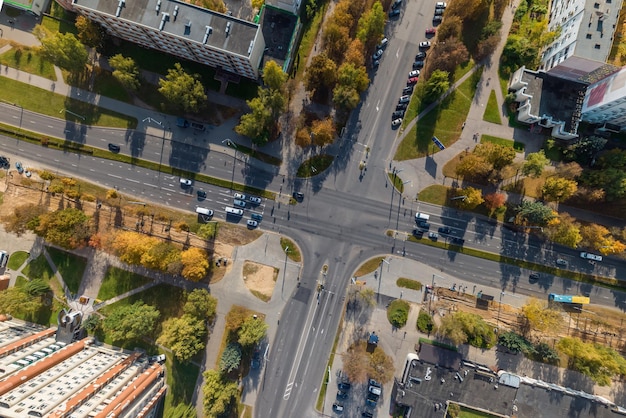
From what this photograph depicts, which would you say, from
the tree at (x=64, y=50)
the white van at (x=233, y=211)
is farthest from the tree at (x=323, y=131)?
the tree at (x=64, y=50)

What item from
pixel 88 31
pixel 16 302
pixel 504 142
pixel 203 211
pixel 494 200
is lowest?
pixel 16 302

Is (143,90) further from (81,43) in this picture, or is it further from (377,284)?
(377,284)

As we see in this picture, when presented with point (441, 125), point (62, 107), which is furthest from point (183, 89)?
point (441, 125)

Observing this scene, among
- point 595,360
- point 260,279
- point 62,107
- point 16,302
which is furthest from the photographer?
point 260,279

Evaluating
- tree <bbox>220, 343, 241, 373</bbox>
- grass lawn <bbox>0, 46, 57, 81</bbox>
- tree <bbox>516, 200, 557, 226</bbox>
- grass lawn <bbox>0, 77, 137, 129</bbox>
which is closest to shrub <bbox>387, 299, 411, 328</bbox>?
tree <bbox>516, 200, 557, 226</bbox>

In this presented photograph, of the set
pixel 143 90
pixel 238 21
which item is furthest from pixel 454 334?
pixel 143 90

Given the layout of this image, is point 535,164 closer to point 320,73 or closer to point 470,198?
point 470,198
